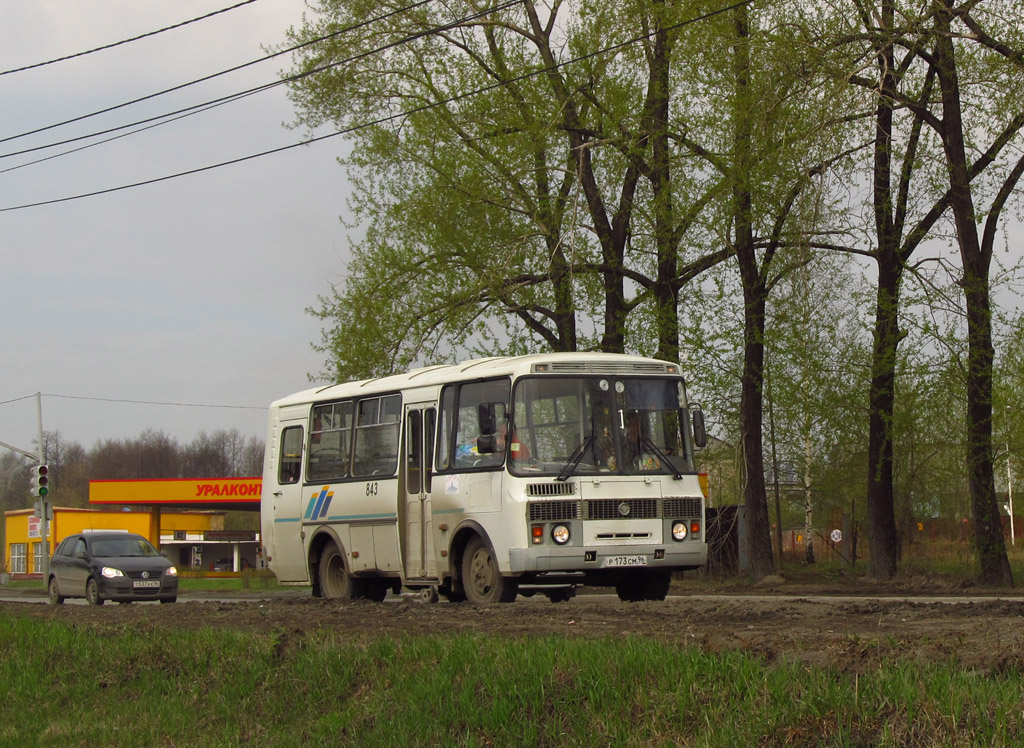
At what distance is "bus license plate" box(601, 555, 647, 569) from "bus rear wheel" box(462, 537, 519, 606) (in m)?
1.13

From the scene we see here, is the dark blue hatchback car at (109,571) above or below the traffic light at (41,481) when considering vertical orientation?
below

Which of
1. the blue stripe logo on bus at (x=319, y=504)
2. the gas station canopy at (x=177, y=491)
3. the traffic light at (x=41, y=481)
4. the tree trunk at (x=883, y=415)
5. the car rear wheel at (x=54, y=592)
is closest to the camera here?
the blue stripe logo on bus at (x=319, y=504)

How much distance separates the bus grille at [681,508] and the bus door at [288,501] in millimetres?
6529

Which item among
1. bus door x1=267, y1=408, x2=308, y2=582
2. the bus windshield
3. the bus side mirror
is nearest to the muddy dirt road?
the bus windshield

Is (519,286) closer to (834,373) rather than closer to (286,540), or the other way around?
(834,373)

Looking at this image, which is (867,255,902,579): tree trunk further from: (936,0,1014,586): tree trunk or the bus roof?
the bus roof

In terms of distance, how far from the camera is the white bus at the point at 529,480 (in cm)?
1507

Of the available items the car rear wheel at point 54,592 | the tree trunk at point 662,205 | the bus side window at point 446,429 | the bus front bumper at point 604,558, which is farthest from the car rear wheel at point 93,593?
the bus front bumper at point 604,558

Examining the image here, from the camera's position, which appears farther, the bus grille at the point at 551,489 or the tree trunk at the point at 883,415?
the tree trunk at the point at 883,415

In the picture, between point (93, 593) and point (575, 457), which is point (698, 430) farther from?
point (93, 593)

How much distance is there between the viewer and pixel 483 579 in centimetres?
1582

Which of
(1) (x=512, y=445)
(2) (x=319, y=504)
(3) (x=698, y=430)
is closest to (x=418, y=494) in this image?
(1) (x=512, y=445)

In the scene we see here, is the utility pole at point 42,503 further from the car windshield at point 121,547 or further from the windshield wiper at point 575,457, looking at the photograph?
the windshield wiper at point 575,457

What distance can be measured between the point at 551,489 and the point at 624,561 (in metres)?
1.19
